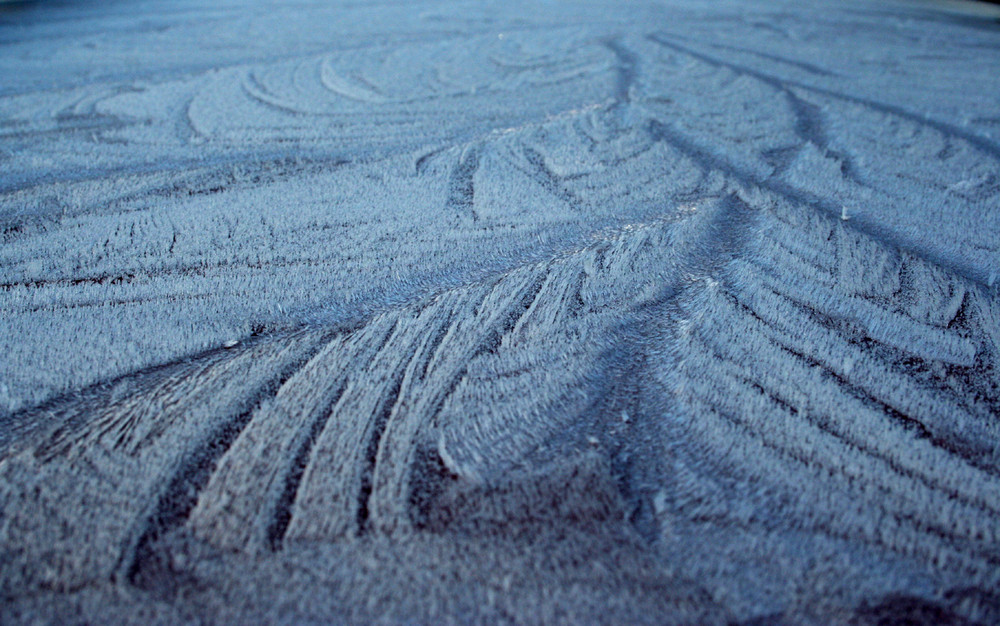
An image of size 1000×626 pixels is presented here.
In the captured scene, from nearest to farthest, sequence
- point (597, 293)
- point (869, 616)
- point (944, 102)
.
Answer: point (869, 616) < point (597, 293) < point (944, 102)

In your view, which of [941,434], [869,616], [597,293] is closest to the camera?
[869,616]

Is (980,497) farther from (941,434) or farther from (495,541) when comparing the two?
(495,541)

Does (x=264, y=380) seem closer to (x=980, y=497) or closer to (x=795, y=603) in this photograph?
(x=795, y=603)

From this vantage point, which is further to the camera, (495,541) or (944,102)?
(944,102)

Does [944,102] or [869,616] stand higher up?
[944,102]

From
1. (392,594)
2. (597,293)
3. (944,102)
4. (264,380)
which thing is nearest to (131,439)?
(264,380)

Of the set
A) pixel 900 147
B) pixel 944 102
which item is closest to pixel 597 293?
pixel 900 147
